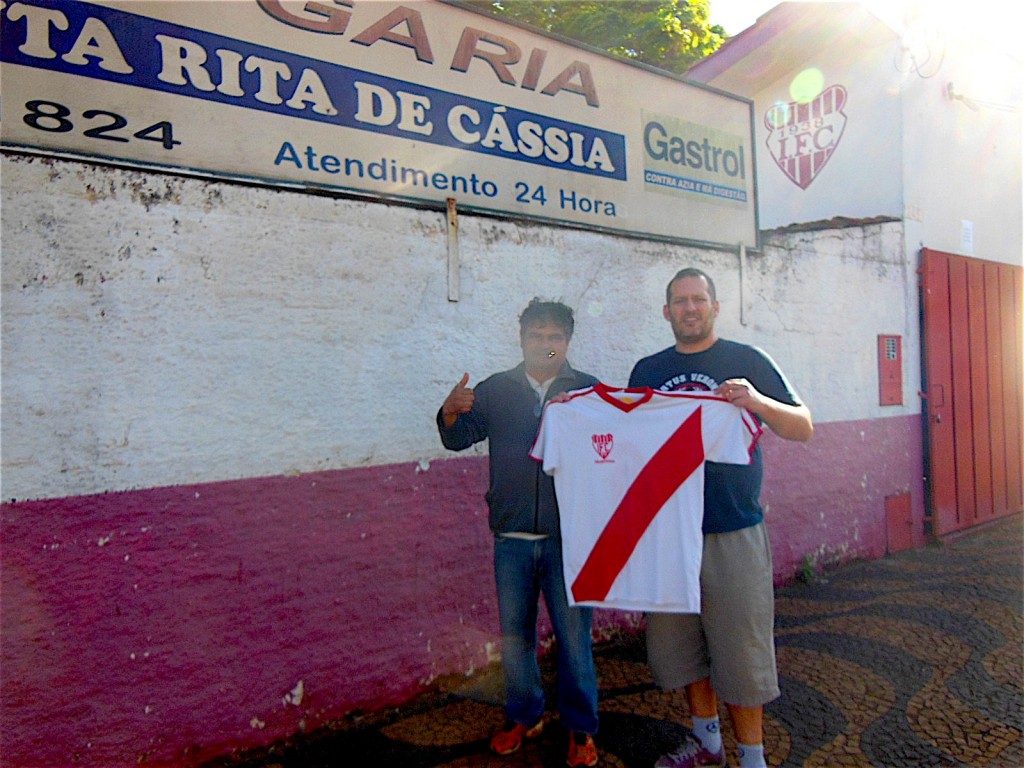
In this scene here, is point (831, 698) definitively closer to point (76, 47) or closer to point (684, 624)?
point (684, 624)

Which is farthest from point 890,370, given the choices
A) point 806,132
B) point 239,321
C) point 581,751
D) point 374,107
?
point 239,321

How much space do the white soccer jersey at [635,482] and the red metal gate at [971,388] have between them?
15.6 feet

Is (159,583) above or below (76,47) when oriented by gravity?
below

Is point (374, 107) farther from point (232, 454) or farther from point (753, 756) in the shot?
point (753, 756)

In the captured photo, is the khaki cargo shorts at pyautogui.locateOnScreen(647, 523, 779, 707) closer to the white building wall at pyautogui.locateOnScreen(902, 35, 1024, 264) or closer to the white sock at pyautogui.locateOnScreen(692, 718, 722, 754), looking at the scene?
the white sock at pyautogui.locateOnScreen(692, 718, 722, 754)

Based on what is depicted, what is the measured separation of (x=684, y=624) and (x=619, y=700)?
0.99 m

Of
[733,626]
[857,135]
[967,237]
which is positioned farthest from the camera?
[967,237]

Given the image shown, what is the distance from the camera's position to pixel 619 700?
3.51 meters

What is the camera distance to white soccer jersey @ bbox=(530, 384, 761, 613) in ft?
8.71

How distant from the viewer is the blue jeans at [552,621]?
2857mm

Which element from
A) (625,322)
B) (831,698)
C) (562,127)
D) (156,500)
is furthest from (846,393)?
(156,500)

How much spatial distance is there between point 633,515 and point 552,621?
1.94 feet

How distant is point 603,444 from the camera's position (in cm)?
281

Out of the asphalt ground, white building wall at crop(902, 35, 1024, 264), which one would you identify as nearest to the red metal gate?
white building wall at crop(902, 35, 1024, 264)
